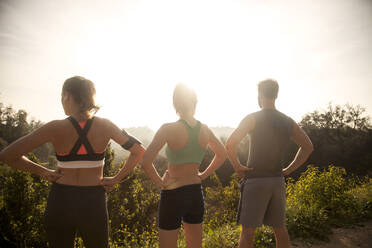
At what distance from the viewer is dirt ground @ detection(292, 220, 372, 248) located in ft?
14.2

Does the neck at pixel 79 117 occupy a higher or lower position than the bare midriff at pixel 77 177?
higher

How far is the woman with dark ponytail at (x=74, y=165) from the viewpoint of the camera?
1783 mm

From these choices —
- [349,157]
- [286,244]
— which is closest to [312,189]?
[286,244]

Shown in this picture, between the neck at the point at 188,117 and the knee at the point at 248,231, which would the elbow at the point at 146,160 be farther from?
the knee at the point at 248,231

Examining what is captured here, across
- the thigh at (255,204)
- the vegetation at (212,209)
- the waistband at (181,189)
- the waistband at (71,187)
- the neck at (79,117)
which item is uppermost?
the neck at (79,117)

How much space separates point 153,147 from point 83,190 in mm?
692

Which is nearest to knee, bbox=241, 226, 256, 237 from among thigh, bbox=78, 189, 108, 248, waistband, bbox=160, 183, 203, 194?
waistband, bbox=160, 183, 203, 194

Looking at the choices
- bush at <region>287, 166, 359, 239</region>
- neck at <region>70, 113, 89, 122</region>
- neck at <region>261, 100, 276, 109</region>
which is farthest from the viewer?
bush at <region>287, 166, 359, 239</region>

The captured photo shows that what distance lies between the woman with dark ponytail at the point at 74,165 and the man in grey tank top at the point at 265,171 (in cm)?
152

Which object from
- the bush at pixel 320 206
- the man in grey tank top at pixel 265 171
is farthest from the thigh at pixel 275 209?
the bush at pixel 320 206

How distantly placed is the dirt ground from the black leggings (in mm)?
3963

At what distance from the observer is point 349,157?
108ft

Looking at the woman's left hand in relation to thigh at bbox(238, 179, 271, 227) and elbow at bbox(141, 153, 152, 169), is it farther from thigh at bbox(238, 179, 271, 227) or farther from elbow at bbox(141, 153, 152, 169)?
thigh at bbox(238, 179, 271, 227)

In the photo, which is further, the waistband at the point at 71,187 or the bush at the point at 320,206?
the bush at the point at 320,206
